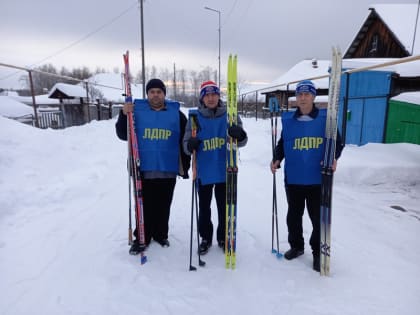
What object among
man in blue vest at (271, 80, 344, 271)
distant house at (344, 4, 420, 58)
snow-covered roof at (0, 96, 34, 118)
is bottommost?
man in blue vest at (271, 80, 344, 271)

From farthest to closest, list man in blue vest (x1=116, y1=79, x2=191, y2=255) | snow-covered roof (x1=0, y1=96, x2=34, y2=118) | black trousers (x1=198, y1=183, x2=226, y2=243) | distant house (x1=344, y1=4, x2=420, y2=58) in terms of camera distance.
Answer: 1. distant house (x1=344, y1=4, x2=420, y2=58)
2. snow-covered roof (x1=0, y1=96, x2=34, y2=118)
3. black trousers (x1=198, y1=183, x2=226, y2=243)
4. man in blue vest (x1=116, y1=79, x2=191, y2=255)

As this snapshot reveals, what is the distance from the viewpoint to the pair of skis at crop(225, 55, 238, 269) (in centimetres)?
262

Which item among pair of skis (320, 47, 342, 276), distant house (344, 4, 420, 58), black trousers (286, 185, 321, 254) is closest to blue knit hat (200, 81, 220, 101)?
pair of skis (320, 47, 342, 276)

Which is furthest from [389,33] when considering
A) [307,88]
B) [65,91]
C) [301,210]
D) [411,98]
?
[65,91]

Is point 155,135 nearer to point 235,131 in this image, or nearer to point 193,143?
point 193,143

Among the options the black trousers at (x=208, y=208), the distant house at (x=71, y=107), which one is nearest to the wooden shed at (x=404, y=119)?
the black trousers at (x=208, y=208)

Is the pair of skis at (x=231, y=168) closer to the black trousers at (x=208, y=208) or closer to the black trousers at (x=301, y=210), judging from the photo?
the black trousers at (x=208, y=208)

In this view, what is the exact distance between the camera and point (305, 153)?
2.61 m

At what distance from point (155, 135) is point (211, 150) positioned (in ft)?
2.14

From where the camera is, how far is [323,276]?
2607 mm

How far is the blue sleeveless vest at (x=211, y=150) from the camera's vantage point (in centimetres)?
276

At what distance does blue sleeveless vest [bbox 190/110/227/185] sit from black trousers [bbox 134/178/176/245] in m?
0.45

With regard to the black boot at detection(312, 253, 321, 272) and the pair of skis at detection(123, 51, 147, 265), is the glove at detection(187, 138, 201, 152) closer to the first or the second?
the pair of skis at detection(123, 51, 147, 265)

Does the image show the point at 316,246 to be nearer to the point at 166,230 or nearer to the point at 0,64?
the point at 166,230
